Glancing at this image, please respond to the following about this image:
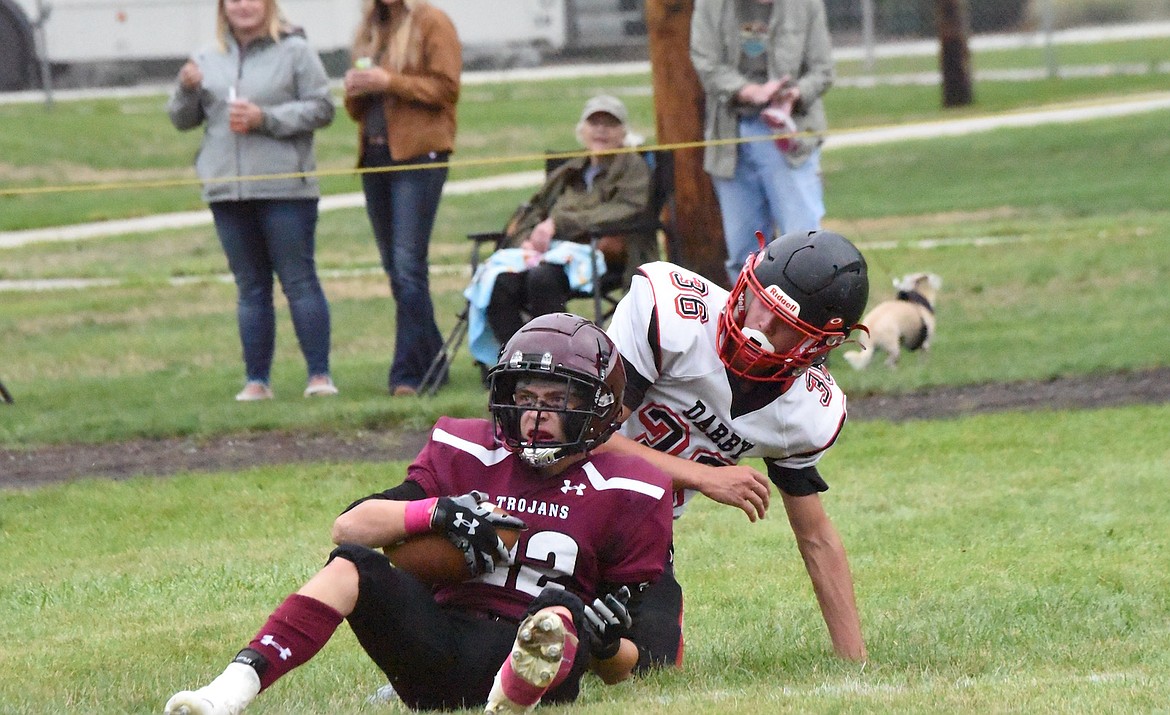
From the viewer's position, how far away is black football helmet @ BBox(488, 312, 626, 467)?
4.09m

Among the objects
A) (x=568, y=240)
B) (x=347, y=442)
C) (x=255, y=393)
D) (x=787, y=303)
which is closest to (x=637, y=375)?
(x=787, y=303)

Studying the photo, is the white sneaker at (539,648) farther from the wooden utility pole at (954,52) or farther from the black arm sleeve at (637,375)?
the wooden utility pole at (954,52)

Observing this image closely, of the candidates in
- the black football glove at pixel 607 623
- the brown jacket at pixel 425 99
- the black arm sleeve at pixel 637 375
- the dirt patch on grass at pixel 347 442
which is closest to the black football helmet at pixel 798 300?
the black arm sleeve at pixel 637 375

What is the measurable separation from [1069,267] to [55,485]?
25.8ft

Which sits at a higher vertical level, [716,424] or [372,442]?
[716,424]

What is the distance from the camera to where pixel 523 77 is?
31453 mm

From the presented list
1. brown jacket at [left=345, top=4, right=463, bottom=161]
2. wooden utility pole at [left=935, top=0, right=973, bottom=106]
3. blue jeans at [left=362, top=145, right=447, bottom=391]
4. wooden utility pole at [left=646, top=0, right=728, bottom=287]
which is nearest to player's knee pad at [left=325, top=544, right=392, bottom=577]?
blue jeans at [left=362, top=145, right=447, bottom=391]

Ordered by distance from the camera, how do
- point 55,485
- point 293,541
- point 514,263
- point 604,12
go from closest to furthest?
point 293,541 < point 55,485 < point 514,263 < point 604,12

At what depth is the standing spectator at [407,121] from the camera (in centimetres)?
923

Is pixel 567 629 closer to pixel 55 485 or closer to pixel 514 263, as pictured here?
pixel 55 485

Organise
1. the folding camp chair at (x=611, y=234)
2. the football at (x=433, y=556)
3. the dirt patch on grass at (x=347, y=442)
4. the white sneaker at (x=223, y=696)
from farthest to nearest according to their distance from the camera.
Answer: the folding camp chair at (x=611, y=234), the dirt patch on grass at (x=347, y=442), the football at (x=433, y=556), the white sneaker at (x=223, y=696)

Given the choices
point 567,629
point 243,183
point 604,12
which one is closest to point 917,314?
point 243,183

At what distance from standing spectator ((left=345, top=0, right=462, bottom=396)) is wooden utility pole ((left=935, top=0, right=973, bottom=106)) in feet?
57.1

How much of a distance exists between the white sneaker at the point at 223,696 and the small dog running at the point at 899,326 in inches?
257
